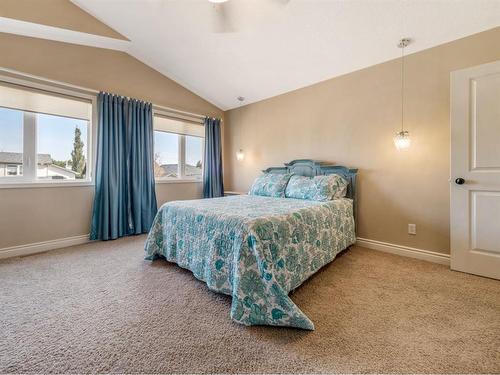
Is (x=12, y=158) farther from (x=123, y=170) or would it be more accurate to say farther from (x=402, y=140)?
(x=402, y=140)

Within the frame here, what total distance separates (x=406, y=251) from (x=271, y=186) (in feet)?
6.16

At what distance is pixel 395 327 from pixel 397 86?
2.69 m

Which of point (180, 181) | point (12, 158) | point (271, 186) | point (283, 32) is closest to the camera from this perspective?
point (283, 32)

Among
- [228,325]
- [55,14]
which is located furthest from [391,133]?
[55,14]

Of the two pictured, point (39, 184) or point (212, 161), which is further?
point (212, 161)

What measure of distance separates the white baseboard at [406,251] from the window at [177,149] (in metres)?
3.25

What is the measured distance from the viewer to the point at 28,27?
2.64 metres

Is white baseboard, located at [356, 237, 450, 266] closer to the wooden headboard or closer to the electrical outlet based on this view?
the electrical outlet

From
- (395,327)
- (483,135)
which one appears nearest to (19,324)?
(395,327)

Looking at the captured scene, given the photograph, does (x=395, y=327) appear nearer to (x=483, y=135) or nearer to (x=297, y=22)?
(x=483, y=135)

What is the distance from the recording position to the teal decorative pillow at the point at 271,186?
11.0 feet

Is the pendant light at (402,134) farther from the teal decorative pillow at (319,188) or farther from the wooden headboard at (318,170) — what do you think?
the teal decorative pillow at (319,188)

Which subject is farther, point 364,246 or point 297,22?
point 364,246

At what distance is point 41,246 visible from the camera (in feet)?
9.78
